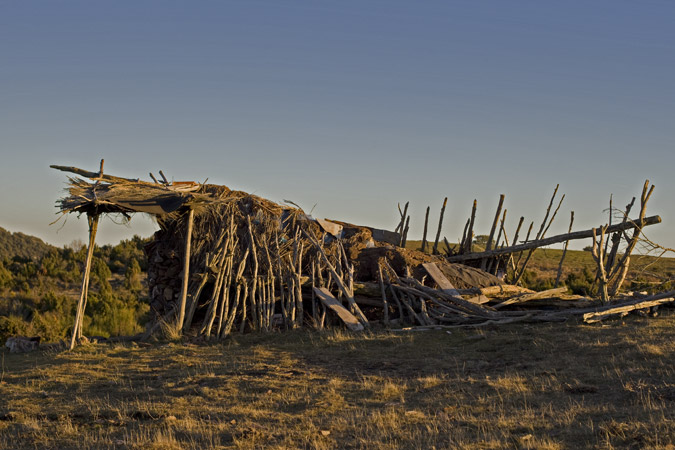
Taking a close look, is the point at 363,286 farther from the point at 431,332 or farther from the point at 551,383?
the point at 551,383

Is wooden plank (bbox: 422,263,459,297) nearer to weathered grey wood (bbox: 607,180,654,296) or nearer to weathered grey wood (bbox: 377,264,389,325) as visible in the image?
weathered grey wood (bbox: 377,264,389,325)

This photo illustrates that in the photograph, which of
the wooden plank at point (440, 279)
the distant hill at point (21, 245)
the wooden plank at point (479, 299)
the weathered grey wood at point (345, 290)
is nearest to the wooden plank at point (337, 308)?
the weathered grey wood at point (345, 290)

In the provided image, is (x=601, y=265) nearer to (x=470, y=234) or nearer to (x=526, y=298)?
(x=526, y=298)

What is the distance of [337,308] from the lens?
1348cm

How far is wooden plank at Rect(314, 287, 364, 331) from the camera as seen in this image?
1324 centimetres

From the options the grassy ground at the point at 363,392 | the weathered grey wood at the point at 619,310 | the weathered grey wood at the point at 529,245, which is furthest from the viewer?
the weathered grey wood at the point at 529,245

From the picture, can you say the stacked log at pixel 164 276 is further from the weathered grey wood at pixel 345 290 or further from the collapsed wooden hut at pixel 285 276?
the weathered grey wood at pixel 345 290

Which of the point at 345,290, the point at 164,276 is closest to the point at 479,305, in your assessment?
the point at 345,290

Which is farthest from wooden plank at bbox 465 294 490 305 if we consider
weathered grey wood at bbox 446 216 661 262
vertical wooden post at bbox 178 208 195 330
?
vertical wooden post at bbox 178 208 195 330

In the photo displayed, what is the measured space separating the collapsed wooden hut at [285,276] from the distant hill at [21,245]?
33799 mm

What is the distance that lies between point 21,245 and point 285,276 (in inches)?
1507

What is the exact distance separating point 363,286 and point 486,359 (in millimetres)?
4642

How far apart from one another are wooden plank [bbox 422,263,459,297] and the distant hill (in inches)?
1408

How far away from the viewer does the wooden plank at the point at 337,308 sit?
43.4 feet
